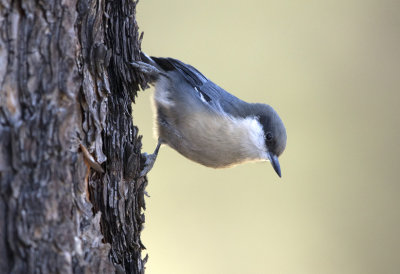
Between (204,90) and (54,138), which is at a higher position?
(204,90)

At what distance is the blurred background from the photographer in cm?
408

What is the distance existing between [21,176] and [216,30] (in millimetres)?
3290

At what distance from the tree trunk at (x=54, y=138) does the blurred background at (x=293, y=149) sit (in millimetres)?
2354

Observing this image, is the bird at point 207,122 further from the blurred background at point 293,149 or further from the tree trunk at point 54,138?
the blurred background at point 293,149

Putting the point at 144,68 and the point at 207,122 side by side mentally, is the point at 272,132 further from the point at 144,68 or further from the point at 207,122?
the point at 144,68

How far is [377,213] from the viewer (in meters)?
4.27

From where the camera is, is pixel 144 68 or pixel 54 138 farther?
pixel 144 68

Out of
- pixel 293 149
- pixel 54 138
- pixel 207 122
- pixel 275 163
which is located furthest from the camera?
pixel 293 149

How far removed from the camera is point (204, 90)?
2.64 meters

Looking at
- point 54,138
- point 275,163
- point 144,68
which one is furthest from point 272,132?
point 54,138

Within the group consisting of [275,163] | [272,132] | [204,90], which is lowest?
[275,163]

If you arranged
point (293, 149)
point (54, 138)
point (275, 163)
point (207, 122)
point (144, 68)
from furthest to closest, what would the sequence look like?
1. point (293, 149)
2. point (275, 163)
3. point (207, 122)
4. point (144, 68)
5. point (54, 138)

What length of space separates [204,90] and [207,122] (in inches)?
8.5

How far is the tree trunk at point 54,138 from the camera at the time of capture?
1.31 m
